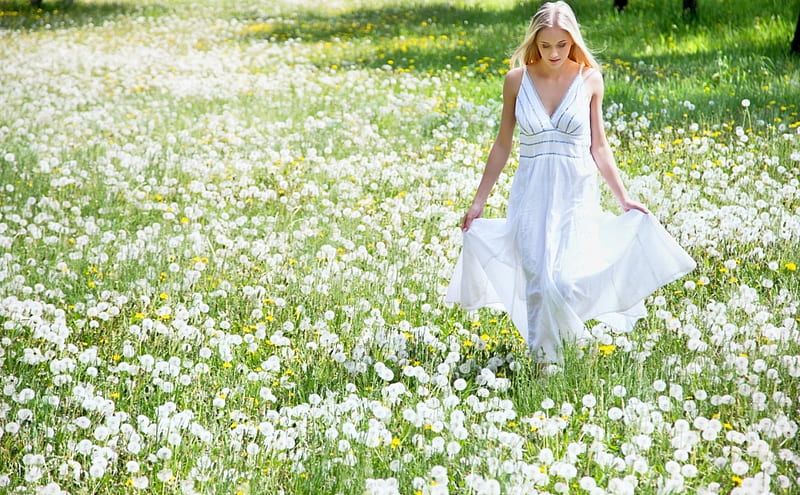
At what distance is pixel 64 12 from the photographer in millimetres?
25250

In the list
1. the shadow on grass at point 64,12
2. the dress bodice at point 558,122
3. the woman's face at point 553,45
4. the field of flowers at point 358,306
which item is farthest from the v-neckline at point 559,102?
the shadow on grass at point 64,12

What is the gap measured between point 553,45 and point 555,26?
100mm

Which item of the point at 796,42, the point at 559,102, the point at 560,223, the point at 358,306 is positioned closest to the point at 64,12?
the point at 796,42

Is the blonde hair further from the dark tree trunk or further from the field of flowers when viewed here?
the dark tree trunk

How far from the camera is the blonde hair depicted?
15.4 feet

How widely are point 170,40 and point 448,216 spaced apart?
14.5 meters

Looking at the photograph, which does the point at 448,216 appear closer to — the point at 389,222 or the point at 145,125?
the point at 389,222

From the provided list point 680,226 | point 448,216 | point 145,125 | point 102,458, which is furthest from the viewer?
point 145,125

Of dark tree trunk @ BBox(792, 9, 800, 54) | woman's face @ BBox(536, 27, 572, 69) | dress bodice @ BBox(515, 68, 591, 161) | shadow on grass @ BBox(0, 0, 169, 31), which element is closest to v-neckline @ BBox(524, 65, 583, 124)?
dress bodice @ BBox(515, 68, 591, 161)

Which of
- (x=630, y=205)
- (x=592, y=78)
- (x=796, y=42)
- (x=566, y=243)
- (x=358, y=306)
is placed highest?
(x=592, y=78)

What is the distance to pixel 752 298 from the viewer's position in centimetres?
527

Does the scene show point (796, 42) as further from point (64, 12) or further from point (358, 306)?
point (64, 12)

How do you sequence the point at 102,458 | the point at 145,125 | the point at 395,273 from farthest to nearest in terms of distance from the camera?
the point at 145,125, the point at 395,273, the point at 102,458

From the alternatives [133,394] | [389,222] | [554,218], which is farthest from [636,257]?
[389,222]
